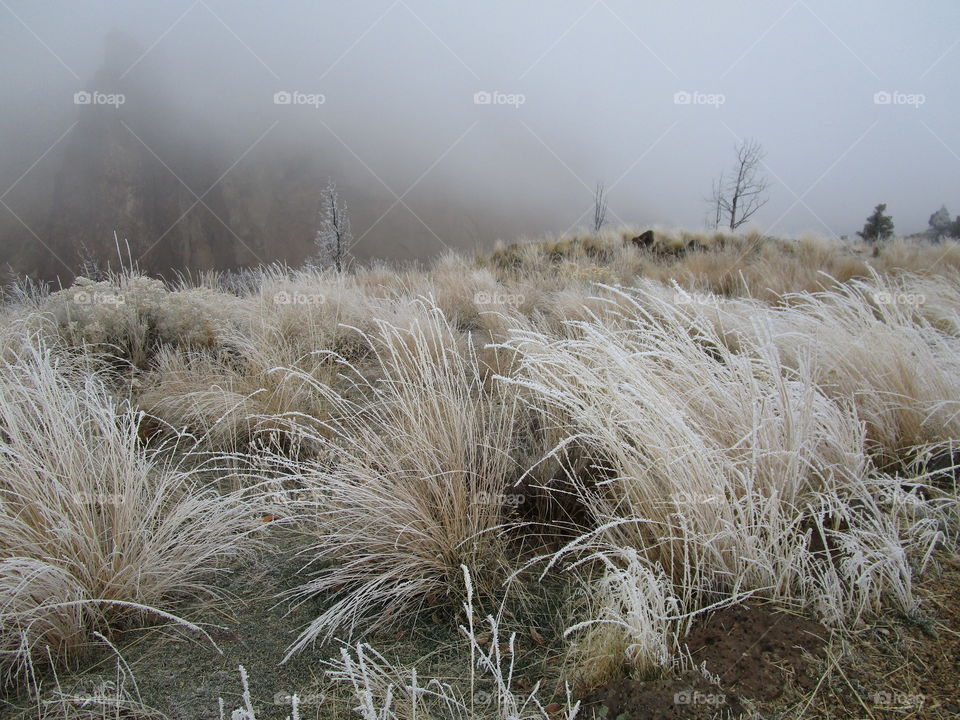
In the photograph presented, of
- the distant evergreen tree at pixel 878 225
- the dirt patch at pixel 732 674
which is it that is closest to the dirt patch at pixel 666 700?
the dirt patch at pixel 732 674

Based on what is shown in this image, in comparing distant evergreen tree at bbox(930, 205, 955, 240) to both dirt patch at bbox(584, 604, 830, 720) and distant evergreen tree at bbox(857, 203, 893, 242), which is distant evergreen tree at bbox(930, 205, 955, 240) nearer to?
distant evergreen tree at bbox(857, 203, 893, 242)

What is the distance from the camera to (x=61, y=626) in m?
1.56

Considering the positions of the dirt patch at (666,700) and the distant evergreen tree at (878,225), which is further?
the distant evergreen tree at (878,225)

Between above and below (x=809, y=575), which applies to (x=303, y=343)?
above

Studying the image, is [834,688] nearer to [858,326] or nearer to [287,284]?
[858,326]

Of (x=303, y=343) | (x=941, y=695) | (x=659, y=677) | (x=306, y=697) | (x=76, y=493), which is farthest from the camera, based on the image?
(x=303, y=343)

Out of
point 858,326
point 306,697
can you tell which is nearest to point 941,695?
point 306,697

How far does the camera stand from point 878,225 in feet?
72.1

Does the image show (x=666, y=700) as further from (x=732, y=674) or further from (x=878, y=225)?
(x=878, y=225)

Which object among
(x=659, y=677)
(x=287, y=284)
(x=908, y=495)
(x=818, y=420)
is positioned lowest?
(x=659, y=677)

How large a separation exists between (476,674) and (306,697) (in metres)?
0.47

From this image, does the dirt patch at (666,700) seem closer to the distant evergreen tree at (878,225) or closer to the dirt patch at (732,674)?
the dirt patch at (732,674)

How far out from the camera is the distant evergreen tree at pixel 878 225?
71.2ft

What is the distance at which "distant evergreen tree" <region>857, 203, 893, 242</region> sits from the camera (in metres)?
21.7
